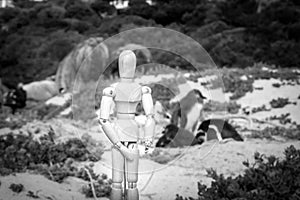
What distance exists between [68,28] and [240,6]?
28.8 feet

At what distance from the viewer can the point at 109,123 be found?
9.82 ft

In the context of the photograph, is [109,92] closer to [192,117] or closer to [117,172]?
[117,172]

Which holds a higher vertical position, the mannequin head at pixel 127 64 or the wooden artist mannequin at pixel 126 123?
the mannequin head at pixel 127 64

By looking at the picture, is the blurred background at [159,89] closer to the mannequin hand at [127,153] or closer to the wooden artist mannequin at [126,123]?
the wooden artist mannequin at [126,123]

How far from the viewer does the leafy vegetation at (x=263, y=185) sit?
381 centimetres

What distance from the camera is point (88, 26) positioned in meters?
20.5

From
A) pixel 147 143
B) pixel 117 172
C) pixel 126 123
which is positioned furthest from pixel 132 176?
pixel 126 123

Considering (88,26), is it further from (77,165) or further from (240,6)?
(77,165)

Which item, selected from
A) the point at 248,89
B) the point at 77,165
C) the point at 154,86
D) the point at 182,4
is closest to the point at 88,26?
the point at 182,4

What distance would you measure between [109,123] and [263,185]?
188 cm

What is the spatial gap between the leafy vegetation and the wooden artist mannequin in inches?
38.7

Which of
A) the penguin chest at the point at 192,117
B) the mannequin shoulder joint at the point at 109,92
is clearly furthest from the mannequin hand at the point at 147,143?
the penguin chest at the point at 192,117

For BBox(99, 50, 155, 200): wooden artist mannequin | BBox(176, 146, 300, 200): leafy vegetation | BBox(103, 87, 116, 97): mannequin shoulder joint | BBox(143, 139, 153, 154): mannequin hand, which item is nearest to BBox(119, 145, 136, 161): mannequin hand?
BBox(99, 50, 155, 200): wooden artist mannequin

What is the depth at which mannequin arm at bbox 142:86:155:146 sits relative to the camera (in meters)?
3.07
